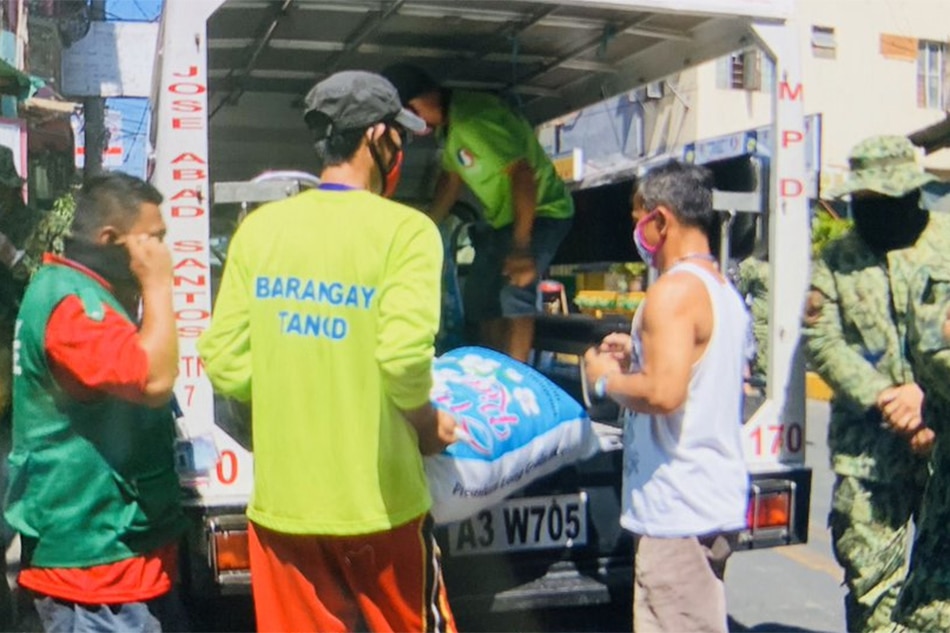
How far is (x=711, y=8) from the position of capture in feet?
12.3

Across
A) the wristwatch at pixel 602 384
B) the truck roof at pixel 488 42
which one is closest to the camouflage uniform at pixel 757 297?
the truck roof at pixel 488 42

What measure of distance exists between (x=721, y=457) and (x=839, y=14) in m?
4.22

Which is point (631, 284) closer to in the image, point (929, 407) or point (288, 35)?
point (288, 35)

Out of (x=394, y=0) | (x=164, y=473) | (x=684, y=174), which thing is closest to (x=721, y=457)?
(x=684, y=174)

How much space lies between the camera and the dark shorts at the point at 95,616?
269 centimetres

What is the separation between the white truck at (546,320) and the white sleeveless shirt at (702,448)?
724 mm

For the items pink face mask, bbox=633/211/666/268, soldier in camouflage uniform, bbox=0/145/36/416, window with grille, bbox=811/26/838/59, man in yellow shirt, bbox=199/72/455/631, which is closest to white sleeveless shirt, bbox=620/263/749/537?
pink face mask, bbox=633/211/666/268

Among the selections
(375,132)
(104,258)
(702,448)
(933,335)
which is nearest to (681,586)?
(702,448)

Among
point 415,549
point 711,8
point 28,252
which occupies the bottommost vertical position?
point 415,549

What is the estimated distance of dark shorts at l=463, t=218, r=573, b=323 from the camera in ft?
16.6

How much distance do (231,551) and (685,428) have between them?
133 centimetres

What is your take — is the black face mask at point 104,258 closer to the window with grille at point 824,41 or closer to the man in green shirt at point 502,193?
the man in green shirt at point 502,193

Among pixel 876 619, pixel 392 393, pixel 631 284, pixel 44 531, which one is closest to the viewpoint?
pixel 392 393

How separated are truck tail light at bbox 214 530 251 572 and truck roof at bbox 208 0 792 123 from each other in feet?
6.13
